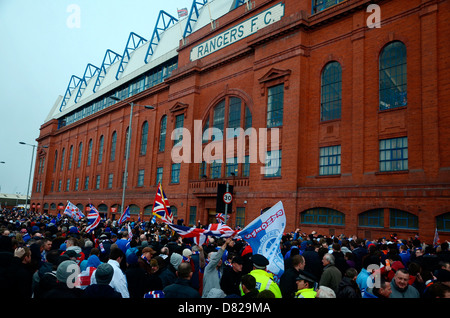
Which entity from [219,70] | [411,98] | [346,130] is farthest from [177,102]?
[411,98]

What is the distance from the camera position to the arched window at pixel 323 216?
2341cm

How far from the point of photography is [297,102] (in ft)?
86.5

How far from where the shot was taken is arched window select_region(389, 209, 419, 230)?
1998 cm

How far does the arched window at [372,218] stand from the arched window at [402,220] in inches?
23.5

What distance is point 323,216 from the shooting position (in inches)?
950

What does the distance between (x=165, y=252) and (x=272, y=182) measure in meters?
19.2

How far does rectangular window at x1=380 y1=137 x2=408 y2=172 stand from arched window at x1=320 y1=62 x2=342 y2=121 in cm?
418

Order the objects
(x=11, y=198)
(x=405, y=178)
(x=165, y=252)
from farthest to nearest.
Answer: (x=11, y=198) → (x=405, y=178) → (x=165, y=252)

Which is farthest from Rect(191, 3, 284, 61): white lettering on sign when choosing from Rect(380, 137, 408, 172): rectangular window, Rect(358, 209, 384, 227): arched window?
Rect(358, 209, 384, 227): arched window

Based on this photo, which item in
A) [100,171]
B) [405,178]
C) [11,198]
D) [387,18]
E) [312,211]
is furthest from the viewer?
[11,198]

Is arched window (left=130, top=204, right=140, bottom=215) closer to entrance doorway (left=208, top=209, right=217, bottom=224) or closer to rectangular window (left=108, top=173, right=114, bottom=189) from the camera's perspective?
rectangular window (left=108, top=173, right=114, bottom=189)

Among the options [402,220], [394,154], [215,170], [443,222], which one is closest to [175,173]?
[215,170]

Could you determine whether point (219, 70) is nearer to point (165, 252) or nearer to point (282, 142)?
point (282, 142)

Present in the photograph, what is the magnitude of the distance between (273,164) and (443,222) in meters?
12.1
